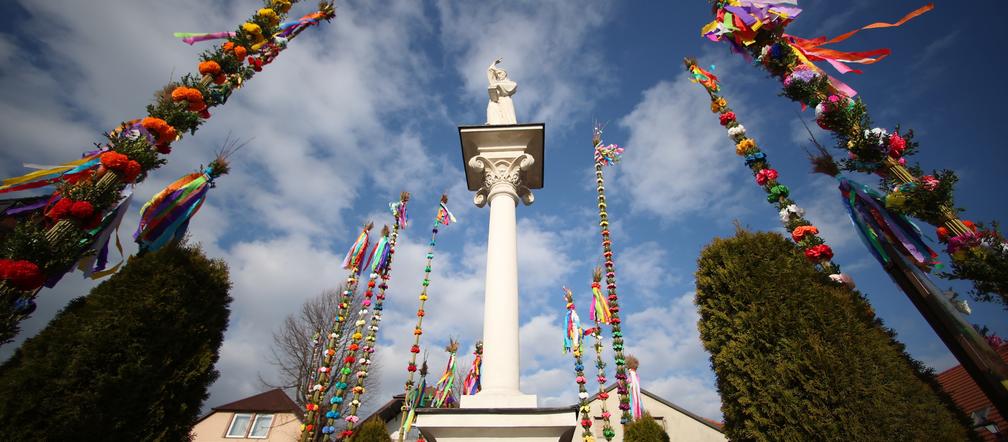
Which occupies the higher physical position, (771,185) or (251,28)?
(251,28)

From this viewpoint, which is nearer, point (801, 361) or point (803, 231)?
point (801, 361)

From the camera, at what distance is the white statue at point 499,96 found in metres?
9.42

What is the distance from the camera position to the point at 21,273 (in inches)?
162

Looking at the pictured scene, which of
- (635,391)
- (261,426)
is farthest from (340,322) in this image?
(261,426)

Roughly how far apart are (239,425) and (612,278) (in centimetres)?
2359

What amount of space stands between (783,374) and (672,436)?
23.4m

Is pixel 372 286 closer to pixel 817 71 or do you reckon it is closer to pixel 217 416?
pixel 817 71

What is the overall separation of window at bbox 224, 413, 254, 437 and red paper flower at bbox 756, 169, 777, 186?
90.7 feet

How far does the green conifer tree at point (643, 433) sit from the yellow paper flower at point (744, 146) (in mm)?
7559

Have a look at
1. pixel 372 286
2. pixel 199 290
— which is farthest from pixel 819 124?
pixel 372 286

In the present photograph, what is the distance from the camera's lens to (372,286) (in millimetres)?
13055

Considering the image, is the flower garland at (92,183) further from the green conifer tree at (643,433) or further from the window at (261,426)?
the window at (261,426)

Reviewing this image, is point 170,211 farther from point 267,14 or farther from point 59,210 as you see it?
point 267,14

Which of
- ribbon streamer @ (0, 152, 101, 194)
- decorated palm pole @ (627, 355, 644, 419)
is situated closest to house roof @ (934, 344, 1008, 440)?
decorated palm pole @ (627, 355, 644, 419)
